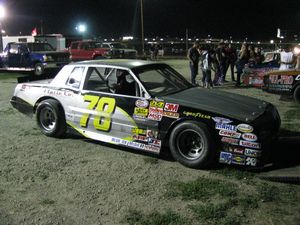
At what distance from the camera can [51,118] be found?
22.8 feet

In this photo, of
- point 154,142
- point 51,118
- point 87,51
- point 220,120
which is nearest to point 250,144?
point 220,120

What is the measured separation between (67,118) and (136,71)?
1566 millimetres

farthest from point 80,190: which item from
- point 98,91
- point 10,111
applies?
point 10,111

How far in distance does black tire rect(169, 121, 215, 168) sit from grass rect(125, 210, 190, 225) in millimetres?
1318

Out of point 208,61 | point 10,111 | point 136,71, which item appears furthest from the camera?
point 208,61

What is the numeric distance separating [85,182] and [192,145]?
5.27 ft

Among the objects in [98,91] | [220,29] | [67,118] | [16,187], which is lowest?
[16,187]

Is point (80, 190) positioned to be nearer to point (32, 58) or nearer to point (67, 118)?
point (67, 118)

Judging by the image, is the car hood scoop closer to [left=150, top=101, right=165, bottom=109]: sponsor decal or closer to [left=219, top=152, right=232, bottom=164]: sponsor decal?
[left=150, top=101, right=165, bottom=109]: sponsor decal

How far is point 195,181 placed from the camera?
191 inches

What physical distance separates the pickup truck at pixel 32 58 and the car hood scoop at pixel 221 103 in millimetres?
14726

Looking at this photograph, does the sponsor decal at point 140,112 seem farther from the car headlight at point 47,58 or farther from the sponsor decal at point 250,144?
the car headlight at point 47,58

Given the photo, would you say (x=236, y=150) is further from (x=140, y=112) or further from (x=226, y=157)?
(x=140, y=112)

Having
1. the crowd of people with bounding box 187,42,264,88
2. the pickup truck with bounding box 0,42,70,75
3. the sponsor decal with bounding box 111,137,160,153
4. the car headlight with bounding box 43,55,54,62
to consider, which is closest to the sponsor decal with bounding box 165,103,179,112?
the sponsor decal with bounding box 111,137,160,153
